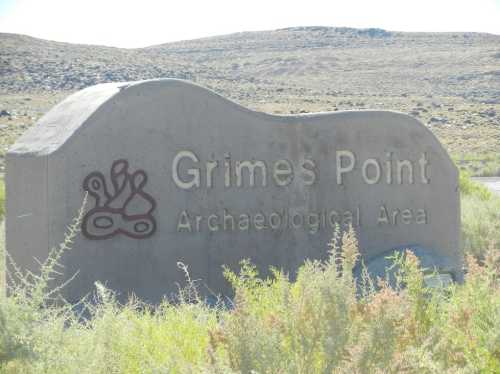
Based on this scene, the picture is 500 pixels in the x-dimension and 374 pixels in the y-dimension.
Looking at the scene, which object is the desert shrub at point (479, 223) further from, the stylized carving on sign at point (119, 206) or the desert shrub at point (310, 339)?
the desert shrub at point (310, 339)

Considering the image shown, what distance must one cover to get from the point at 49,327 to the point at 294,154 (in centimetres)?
584

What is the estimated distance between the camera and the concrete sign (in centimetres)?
933


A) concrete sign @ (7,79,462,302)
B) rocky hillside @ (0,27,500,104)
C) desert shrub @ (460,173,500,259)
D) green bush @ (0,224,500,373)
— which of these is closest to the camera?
green bush @ (0,224,500,373)

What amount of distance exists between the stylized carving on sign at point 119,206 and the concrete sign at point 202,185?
1 cm

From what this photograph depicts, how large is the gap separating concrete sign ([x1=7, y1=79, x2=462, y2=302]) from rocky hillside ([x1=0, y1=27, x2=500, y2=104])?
2055 inches

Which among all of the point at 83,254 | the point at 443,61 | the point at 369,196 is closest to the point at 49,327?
the point at 83,254

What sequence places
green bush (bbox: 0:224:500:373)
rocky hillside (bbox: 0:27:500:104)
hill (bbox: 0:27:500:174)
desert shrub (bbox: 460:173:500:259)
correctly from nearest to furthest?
1. green bush (bbox: 0:224:500:373)
2. desert shrub (bbox: 460:173:500:259)
3. hill (bbox: 0:27:500:174)
4. rocky hillside (bbox: 0:27:500:104)

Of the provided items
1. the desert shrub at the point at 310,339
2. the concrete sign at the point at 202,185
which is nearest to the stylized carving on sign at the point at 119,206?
the concrete sign at the point at 202,185

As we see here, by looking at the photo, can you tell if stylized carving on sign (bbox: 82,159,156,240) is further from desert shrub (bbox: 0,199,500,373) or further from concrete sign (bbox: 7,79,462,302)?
desert shrub (bbox: 0,199,500,373)

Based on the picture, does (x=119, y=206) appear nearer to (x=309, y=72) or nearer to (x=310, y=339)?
(x=310, y=339)

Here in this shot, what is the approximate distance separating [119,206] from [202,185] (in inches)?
40.6

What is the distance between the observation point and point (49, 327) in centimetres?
535

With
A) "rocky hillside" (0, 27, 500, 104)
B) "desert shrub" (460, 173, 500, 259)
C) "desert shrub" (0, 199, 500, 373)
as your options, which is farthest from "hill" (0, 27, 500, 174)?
"desert shrub" (0, 199, 500, 373)

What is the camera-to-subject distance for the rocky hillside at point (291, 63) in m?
66.1
